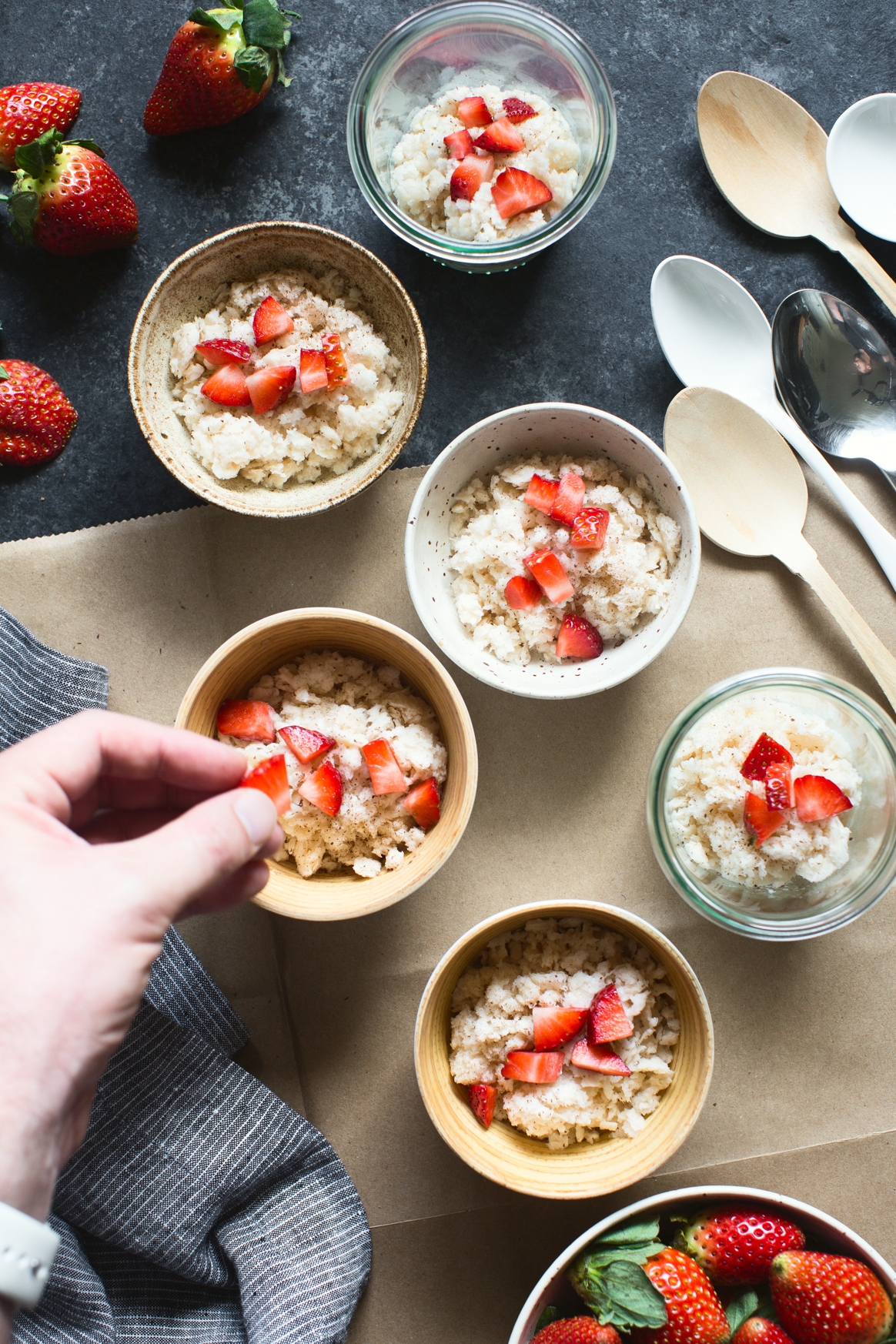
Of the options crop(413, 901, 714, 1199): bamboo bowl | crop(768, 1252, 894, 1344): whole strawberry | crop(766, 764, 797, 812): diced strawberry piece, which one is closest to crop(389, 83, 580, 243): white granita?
crop(766, 764, 797, 812): diced strawberry piece

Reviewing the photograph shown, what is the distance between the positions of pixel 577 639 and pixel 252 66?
1.15m

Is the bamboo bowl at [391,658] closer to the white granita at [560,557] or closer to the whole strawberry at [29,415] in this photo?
the white granita at [560,557]

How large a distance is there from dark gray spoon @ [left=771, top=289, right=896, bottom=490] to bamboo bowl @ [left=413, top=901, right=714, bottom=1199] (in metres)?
0.98

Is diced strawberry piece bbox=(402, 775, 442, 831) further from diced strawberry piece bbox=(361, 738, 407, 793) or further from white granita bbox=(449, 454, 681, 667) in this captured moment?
white granita bbox=(449, 454, 681, 667)

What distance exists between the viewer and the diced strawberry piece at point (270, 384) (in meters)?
1.66

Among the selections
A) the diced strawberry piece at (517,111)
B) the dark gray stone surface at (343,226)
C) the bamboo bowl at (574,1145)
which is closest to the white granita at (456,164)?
the diced strawberry piece at (517,111)

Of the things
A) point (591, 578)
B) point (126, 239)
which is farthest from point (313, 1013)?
point (126, 239)

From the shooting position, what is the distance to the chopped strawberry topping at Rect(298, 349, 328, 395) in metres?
1.66

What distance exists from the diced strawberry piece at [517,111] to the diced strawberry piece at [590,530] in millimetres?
703

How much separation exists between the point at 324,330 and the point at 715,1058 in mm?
1479

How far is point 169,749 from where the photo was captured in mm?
1287

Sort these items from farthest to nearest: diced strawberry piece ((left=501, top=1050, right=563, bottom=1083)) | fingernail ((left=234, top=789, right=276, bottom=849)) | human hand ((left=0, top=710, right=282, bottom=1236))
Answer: diced strawberry piece ((left=501, top=1050, right=563, bottom=1083))
fingernail ((left=234, top=789, right=276, bottom=849))
human hand ((left=0, top=710, right=282, bottom=1236))

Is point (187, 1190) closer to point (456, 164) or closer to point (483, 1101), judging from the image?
point (483, 1101)

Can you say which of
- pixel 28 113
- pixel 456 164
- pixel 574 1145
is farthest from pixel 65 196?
pixel 574 1145
